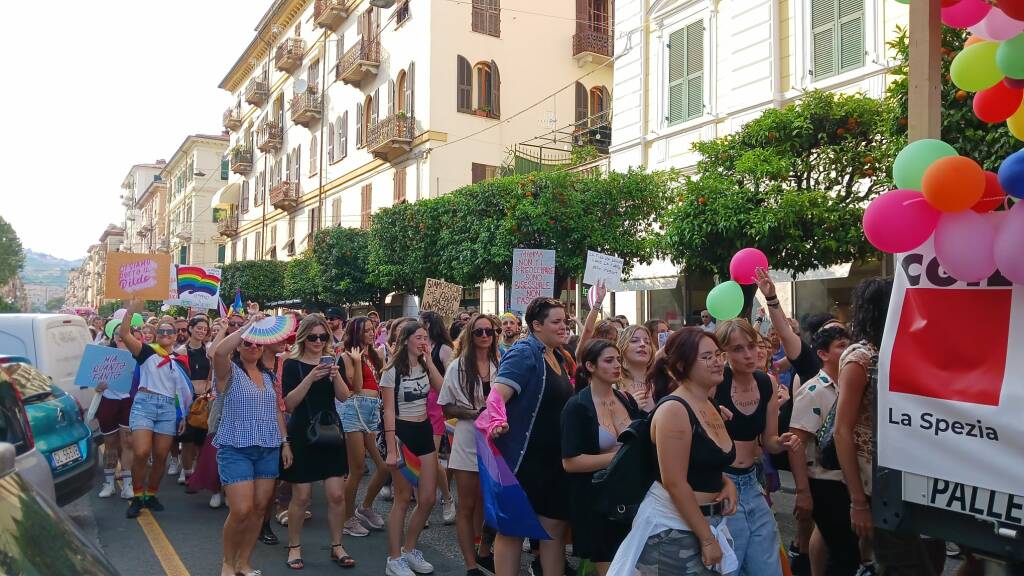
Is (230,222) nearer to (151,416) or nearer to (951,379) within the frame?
(151,416)

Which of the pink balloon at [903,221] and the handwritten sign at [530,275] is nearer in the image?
the pink balloon at [903,221]

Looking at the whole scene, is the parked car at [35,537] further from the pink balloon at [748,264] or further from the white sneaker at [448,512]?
the white sneaker at [448,512]

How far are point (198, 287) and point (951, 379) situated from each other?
38.6 ft

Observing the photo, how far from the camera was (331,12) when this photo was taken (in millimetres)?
33812

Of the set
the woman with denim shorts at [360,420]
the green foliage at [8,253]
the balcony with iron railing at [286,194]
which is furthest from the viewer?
the green foliage at [8,253]

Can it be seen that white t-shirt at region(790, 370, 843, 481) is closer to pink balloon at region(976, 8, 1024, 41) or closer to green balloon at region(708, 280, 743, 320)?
green balloon at region(708, 280, 743, 320)

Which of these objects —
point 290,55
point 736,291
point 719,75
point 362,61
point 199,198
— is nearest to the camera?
point 736,291

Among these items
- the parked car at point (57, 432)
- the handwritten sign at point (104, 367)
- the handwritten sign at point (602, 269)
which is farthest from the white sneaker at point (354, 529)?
the handwritten sign at point (602, 269)

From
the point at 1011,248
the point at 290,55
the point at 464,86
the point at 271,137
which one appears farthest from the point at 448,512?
the point at 271,137

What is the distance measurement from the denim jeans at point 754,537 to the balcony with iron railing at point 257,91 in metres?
45.6

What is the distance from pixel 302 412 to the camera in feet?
19.2

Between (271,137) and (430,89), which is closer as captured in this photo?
(430,89)

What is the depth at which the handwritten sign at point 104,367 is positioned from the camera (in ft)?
26.5

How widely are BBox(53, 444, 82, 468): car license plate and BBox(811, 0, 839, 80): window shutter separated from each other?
12531 mm
